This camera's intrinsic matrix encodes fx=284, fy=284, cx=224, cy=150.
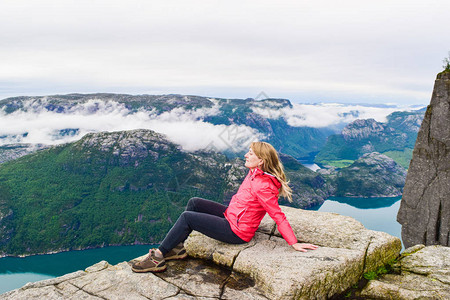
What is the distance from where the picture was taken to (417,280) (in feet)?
19.6

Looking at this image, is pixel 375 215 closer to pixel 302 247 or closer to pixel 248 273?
pixel 302 247

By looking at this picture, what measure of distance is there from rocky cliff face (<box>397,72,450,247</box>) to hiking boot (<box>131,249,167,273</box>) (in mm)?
17219

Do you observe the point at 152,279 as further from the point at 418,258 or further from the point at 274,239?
the point at 418,258

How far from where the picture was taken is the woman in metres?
6.29

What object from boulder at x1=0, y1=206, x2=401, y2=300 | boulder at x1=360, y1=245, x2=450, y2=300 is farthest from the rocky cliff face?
boulder at x1=0, y1=206, x2=401, y2=300

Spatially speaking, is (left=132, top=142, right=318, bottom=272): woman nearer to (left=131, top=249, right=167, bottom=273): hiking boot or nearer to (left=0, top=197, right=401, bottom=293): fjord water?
(left=131, top=249, right=167, bottom=273): hiking boot

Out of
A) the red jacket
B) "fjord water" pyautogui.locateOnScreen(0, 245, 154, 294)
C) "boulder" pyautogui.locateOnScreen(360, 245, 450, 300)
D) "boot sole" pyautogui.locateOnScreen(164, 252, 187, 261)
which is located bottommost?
"fjord water" pyautogui.locateOnScreen(0, 245, 154, 294)

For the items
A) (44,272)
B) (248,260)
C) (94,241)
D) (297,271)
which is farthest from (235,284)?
(94,241)

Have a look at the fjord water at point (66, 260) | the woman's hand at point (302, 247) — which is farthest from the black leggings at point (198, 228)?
the fjord water at point (66, 260)

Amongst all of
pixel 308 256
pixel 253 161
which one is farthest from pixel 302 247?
pixel 253 161

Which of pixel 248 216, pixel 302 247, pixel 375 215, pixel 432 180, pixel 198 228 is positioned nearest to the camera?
pixel 302 247

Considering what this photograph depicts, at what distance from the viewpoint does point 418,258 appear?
6.86m

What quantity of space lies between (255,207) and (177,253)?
232 cm

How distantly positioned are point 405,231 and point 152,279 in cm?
1817
